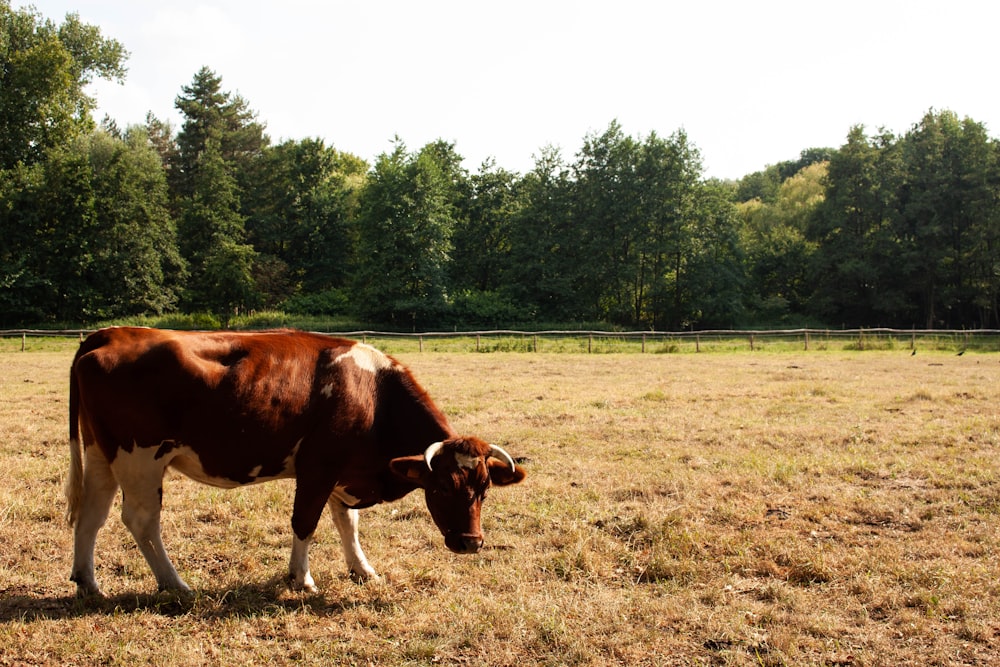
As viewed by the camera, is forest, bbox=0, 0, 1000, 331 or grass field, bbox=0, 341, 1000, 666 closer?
grass field, bbox=0, 341, 1000, 666

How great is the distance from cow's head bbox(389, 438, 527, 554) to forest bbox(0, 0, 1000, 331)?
4474 cm

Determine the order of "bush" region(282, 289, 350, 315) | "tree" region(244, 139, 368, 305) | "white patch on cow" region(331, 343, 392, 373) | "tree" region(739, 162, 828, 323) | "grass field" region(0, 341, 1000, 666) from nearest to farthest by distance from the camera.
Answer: "grass field" region(0, 341, 1000, 666), "white patch on cow" region(331, 343, 392, 373), "bush" region(282, 289, 350, 315), "tree" region(739, 162, 828, 323), "tree" region(244, 139, 368, 305)

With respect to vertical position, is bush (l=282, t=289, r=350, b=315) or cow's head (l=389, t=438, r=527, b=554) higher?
bush (l=282, t=289, r=350, b=315)

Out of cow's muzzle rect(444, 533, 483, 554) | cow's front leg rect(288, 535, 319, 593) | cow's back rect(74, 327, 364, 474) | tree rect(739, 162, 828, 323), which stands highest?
tree rect(739, 162, 828, 323)

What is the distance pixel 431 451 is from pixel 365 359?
3.83 ft

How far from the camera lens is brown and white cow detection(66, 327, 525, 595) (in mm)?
4984

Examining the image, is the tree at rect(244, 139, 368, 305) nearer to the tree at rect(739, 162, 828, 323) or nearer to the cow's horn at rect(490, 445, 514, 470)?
the tree at rect(739, 162, 828, 323)

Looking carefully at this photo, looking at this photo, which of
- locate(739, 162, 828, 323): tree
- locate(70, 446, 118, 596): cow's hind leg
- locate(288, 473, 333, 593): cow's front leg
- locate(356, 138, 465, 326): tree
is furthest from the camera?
locate(739, 162, 828, 323): tree

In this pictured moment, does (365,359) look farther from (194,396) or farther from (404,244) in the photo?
(404,244)

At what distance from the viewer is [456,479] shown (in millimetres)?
4879

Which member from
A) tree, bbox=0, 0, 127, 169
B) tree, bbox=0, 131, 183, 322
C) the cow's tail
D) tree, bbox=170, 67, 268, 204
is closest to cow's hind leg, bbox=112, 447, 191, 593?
the cow's tail

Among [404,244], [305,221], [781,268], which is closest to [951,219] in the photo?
[781,268]

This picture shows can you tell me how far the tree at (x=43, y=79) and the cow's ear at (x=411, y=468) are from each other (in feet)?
174

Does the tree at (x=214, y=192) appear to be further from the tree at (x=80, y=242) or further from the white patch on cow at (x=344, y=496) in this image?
the white patch on cow at (x=344, y=496)
